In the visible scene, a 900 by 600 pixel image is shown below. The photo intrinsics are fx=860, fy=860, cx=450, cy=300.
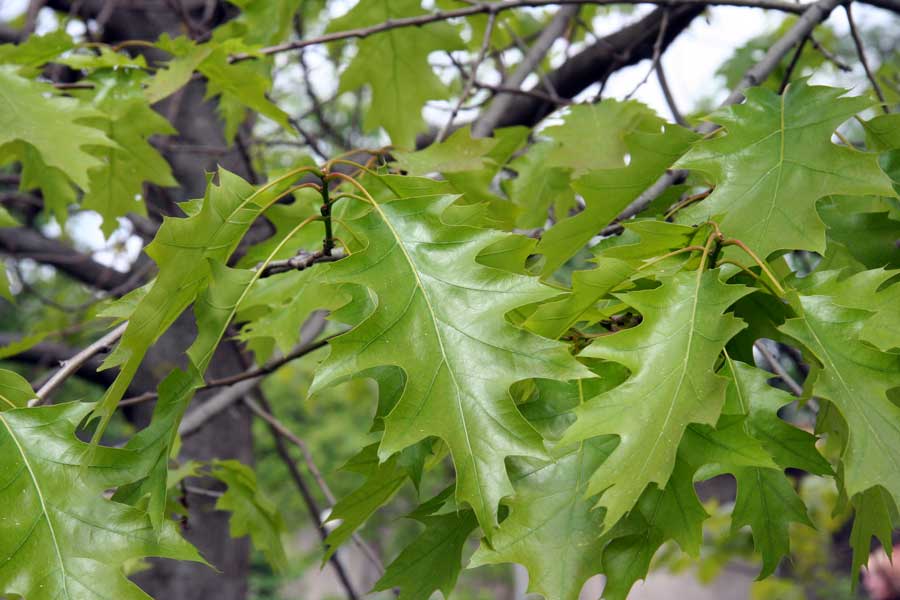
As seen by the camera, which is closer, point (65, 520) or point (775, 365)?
point (65, 520)

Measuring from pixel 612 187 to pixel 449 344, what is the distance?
34cm

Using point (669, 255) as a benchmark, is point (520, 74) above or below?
below

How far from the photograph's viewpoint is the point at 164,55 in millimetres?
3014

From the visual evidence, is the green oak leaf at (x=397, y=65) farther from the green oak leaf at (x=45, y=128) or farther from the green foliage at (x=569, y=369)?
the green foliage at (x=569, y=369)

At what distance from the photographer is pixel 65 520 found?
2.79 ft

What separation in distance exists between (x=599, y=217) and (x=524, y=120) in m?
1.63

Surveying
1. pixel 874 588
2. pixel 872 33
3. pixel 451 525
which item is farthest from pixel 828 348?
pixel 872 33

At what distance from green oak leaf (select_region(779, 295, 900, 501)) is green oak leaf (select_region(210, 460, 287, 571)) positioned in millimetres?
1271

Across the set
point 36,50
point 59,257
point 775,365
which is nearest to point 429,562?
point 775,365

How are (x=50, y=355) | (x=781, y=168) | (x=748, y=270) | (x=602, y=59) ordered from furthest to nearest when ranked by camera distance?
(x=50, y=355)
(x=602, y=59)
(x=781, y=168)
(x=748, y=270)

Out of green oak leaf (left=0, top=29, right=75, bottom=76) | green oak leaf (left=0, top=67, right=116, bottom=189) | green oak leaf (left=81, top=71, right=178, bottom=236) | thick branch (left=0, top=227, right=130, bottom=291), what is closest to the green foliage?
green oak leaf (left=0, top=67, right=116, bottom=189)

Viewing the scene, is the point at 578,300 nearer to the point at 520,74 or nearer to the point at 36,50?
the point at 36,50

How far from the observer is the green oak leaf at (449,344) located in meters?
0.75

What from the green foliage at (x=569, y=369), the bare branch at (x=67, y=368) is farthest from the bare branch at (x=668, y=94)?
the bare branch at (x=67, y=368)
